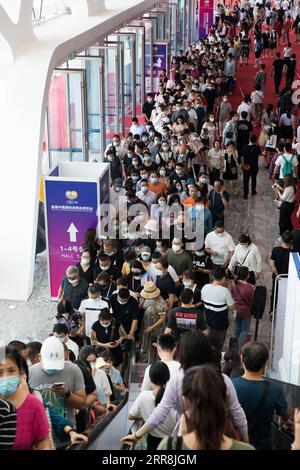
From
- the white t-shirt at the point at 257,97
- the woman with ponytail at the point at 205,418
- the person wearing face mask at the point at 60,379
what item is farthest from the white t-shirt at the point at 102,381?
the white t-shirt at the point at 257,97

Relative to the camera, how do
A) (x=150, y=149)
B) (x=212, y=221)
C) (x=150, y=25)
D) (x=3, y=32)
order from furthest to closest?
1. (x=150, y=25)
2. (x=150, y=149)
3. (x=212, y=221)
4. (x=3, y=32)

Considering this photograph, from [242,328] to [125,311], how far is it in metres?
1.43

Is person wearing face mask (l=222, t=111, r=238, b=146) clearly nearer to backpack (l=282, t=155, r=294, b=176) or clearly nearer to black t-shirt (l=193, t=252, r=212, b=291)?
backpack (l=282, t=155, r=294, b=176)

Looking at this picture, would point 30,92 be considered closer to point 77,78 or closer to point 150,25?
point 77,78

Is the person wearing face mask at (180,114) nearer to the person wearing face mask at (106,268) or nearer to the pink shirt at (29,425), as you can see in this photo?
the person wearing face mask at (106,268)

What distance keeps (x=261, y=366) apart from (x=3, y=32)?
21.6ft

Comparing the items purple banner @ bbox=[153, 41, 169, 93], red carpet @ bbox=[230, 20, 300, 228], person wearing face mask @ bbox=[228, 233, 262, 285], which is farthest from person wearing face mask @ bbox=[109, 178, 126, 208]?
purple banner @ bbox=[153, 41, 169, 93]

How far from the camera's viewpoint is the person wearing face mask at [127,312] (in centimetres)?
726

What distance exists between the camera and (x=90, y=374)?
5.28 meters

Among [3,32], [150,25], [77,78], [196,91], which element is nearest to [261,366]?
[3,32]

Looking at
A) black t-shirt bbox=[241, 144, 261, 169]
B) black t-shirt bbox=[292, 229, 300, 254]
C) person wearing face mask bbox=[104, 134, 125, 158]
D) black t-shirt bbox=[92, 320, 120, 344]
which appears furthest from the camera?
black t-shirt bbox=[241, 144, 261, 169]

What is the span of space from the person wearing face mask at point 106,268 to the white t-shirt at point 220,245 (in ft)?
4.28

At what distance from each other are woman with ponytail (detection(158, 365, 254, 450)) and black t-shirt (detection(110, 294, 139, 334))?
4199 millimetres

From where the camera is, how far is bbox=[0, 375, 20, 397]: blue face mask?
12.7 ft
